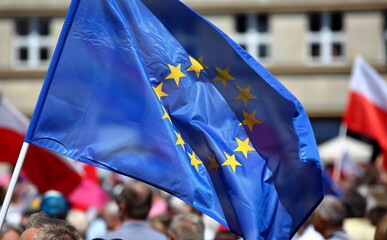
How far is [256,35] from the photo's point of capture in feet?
84.3

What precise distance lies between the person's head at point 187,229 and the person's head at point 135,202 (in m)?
0.36

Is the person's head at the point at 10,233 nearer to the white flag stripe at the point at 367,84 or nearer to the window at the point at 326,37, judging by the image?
the white flag stripe at the point at 367,84

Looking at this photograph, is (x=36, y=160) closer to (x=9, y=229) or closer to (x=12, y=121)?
(x=12, y=121)

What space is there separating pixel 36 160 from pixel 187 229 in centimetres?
378

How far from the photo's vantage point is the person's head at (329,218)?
267 inches

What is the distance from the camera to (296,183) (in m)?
5.06

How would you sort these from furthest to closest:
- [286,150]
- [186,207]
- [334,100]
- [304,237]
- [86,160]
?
[334,100] → [186,207] → [304,237] → [286,150] → [86,160]

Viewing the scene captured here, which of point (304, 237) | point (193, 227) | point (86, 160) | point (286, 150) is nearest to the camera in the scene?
point (86, 160)

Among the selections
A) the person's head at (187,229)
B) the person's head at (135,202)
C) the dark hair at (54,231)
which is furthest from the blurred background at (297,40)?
the dark hair at (54,231)

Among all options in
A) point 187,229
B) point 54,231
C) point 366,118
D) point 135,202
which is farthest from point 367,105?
point 54,231

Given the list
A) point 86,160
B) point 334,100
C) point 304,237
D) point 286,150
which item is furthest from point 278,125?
point 334,100

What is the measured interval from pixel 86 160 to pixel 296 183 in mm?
1245

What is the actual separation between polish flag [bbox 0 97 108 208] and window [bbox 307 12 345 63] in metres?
17.0

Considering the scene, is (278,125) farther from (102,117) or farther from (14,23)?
(14,23)
